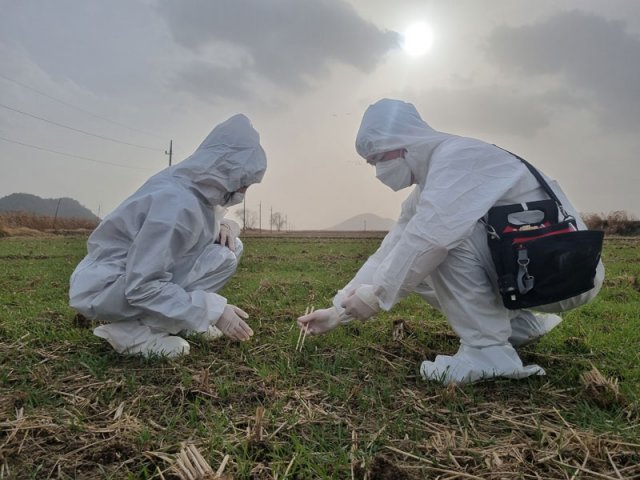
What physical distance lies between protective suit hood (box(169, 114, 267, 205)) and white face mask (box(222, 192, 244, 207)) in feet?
0.19

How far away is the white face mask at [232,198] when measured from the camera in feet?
12.0

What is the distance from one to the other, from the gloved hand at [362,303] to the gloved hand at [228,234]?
1413mm

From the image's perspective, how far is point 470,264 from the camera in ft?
9.39

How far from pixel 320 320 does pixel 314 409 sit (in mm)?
913

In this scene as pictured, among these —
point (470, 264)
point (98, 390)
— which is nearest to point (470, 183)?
point (470, 264)

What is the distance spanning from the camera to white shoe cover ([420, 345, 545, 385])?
2.80 m

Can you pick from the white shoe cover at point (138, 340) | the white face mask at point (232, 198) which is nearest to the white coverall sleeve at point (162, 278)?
the white shoe cover at point (138, 340)

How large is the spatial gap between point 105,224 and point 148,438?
166 cm

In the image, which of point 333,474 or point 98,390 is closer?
point 333,474

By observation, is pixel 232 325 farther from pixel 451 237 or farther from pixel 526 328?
pixel 526 328

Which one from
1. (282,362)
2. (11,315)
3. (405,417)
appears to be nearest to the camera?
(405,417)

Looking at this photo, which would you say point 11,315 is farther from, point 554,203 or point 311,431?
point 554,203

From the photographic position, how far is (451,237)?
268 cm

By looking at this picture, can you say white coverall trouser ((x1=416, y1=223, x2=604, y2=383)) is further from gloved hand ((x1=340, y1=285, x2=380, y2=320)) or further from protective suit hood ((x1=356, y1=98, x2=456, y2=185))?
protective suit hood ((x1=356, y1=98, x2=456, y2=185))
